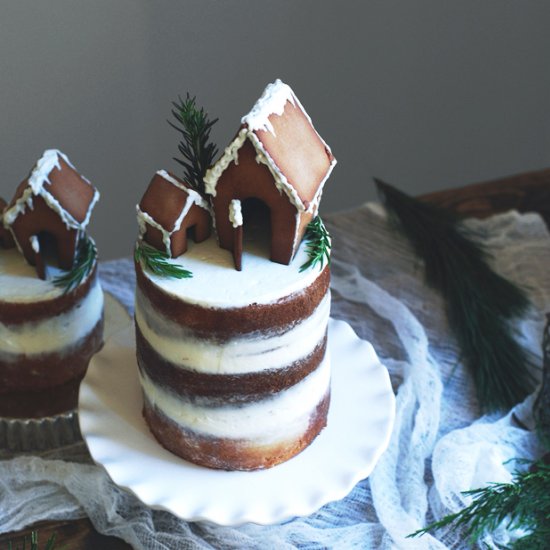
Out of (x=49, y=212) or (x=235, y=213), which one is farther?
(x=49, y=212)

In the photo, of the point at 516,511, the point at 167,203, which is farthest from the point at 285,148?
the point at 516,511

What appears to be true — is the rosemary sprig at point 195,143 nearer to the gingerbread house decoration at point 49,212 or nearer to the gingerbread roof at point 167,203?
the gingerbread roof at point 167,203

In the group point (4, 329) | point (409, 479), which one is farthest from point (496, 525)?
point (4, 329)

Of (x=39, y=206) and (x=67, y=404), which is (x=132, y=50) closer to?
(x=39, y=206)

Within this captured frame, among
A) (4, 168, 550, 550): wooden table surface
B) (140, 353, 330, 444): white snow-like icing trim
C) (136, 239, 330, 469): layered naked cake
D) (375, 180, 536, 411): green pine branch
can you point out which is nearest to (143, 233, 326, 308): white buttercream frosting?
(136, 239, 330, 469): layered naked cake

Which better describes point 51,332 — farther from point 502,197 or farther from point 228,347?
point 502,197

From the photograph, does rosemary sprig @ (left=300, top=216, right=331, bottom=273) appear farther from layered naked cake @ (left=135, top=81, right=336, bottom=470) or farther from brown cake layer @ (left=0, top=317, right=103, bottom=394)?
brown cake layer @ (left=0, top=317, right=103, bottom=394)
